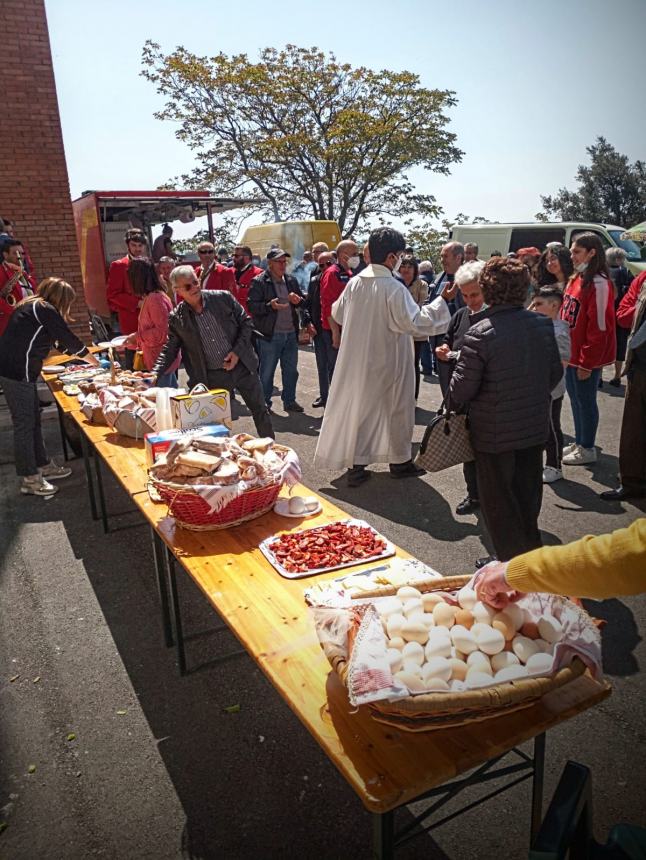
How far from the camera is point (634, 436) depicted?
5043mm

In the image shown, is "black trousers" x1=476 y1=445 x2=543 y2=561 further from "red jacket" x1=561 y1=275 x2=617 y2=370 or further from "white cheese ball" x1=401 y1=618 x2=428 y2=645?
"red jacket" x1=561 y1=275 x2=617 y2=370

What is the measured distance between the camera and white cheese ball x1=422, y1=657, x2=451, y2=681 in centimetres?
148

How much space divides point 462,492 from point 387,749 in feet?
13.4

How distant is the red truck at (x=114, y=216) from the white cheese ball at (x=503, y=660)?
39.6 feet

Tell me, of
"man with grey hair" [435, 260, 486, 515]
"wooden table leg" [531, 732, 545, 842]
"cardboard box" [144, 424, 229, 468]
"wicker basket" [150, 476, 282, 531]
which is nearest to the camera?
"wooden table leg" [531, 732, 545, 842]

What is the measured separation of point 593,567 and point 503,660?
0.33m

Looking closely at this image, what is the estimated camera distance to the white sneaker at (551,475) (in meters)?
5.45

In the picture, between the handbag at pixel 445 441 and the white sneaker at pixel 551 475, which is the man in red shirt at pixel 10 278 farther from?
the white sneaker at pixel 551 475

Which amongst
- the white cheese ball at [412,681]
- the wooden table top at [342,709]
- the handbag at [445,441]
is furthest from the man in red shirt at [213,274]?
the white cheese ball at [412,681]

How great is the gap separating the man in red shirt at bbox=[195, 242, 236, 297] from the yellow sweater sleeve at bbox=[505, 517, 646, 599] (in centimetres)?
789

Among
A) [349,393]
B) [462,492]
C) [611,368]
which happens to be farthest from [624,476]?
[611,368]

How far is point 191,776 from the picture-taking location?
8.21 feet

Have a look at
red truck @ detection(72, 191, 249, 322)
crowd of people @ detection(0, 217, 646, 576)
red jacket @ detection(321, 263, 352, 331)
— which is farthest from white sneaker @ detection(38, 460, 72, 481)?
red truck @ detection(72, 191, 249, 322)

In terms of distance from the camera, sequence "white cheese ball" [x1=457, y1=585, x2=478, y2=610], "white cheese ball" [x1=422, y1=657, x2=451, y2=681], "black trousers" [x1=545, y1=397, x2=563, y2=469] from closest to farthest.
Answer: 1. "white cheese ball" [x1=422, y1=657, x2=451, y2=681]
2. "white cheese ball" [x1=457, y1=585, x2=478, y2=610]
3. "black trousers" [x1=545, y1=397, x2=563, y2=469]
